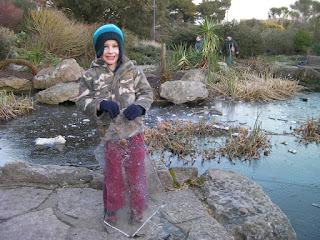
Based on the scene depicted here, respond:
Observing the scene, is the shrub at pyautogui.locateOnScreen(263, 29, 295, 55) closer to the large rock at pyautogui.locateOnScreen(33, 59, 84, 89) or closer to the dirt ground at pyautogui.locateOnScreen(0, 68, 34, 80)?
the large rock at pyautogui.locateOnScreen(33, 59, 84, 89)

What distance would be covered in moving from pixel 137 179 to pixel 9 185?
4.74 ft

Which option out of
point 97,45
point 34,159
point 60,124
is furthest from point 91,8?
point 97,45

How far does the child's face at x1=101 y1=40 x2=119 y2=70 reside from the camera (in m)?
2.18

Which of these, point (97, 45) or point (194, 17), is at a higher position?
point (194, 17)

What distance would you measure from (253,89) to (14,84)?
6651mm

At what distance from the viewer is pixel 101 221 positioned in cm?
231

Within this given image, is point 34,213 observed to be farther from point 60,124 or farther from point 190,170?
point 60,124

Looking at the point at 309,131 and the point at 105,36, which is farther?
the point at 309,131

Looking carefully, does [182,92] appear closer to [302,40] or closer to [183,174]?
[183,174]

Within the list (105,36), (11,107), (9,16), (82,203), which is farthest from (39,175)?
(9,16)

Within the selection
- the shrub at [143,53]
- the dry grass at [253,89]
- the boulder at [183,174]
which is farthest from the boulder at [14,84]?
the boulder at [183,174]

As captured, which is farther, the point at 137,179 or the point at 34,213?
the point at 34,213

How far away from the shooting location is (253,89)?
26.8ft

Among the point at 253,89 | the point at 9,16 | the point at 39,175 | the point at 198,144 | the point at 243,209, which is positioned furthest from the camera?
the point at 9,16
